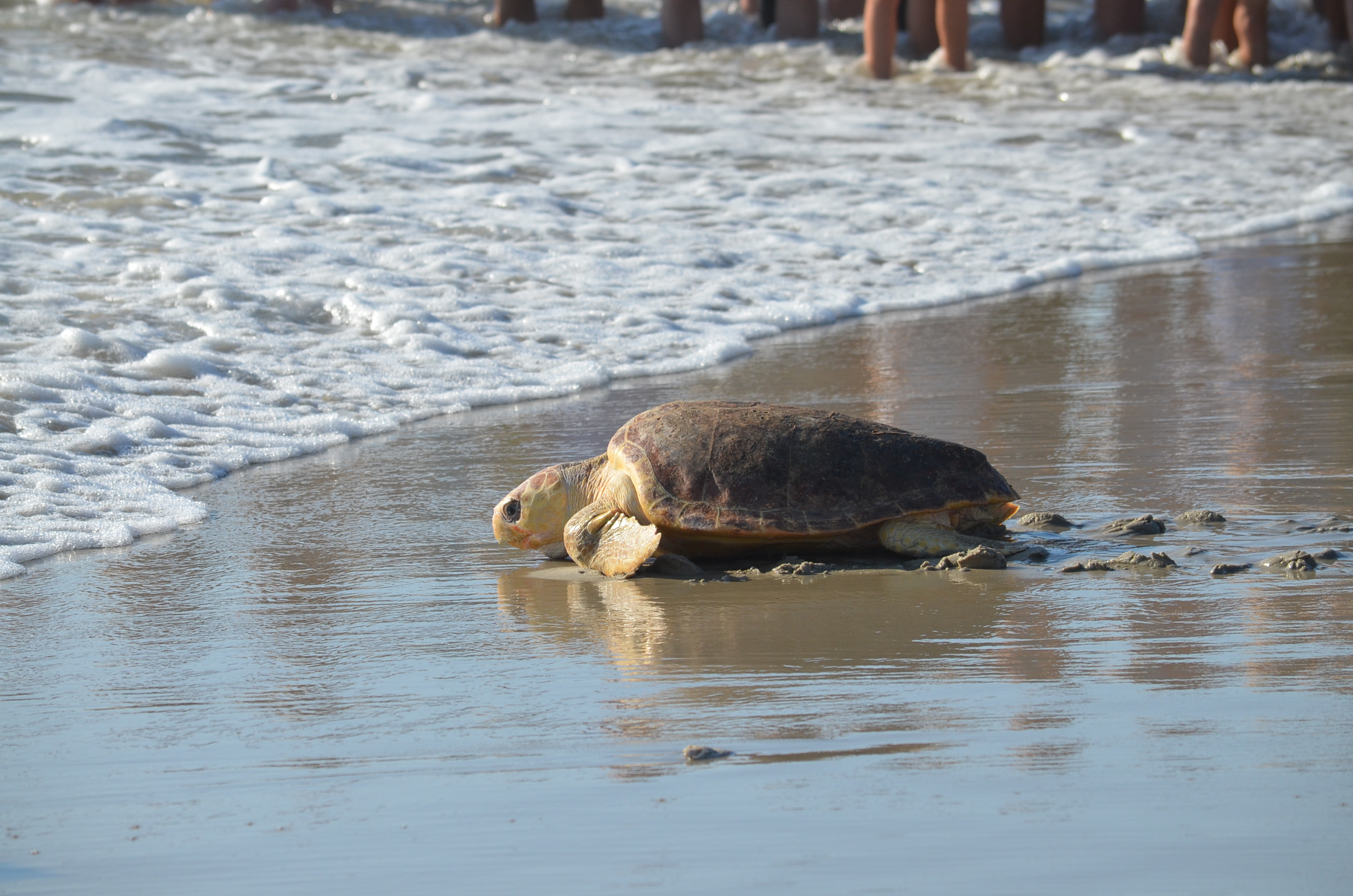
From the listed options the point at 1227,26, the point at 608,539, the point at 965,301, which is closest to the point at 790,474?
the point at 608,539

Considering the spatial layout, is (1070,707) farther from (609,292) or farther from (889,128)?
(889,128)

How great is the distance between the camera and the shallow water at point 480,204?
529 centimetres

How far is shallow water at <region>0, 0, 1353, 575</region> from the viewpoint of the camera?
5.29m

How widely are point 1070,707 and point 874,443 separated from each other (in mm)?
1218

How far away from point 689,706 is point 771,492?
0.99 meters

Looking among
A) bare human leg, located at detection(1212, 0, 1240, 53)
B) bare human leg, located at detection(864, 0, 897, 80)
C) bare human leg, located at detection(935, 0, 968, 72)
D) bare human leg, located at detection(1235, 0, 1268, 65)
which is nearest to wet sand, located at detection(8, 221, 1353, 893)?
bare human leg, located at detection(864, 0, 897, 80)

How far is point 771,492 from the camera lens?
314 cm

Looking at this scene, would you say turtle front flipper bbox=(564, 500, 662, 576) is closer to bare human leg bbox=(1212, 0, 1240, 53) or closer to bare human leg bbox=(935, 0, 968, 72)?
bare human leg bbox=(935, 0, 968, 72)

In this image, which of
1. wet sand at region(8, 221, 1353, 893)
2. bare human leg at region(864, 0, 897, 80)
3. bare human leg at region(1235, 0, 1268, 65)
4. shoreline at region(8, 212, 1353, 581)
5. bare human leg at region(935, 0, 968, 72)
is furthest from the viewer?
bare human leg at region(1235, 0, 1268, 65)

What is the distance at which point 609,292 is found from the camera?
714cm

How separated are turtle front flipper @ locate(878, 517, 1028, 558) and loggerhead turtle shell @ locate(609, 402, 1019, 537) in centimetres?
5

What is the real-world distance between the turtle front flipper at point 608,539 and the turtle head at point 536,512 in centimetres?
7

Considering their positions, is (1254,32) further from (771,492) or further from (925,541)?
(771,492)

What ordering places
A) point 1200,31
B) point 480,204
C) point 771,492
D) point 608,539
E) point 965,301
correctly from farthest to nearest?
point 1200,31
point 480,204
point 965,301
point 608,539
point 771,492
